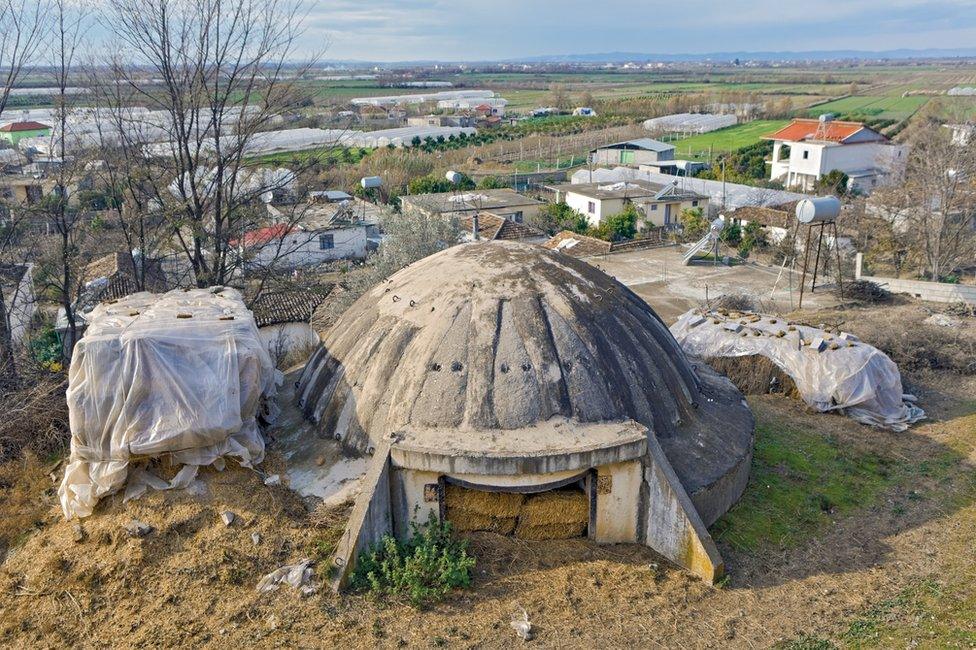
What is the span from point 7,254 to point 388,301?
40.0 feet

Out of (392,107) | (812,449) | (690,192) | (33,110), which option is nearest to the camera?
(812,449)

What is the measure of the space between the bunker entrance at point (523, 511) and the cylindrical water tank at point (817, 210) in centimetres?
2091

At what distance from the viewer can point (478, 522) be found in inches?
488

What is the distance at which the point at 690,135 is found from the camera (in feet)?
325

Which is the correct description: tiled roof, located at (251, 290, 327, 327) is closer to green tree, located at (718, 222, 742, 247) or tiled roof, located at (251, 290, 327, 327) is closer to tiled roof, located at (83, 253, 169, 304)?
tiled roof, located at (83, 253, 169, 304)

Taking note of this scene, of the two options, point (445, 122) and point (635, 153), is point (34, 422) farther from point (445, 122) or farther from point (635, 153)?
point (445, 122)

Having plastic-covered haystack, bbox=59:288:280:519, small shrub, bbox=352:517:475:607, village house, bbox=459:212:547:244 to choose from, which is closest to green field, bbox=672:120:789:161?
village house, bbox=459:212:547:244

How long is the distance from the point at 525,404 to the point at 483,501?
1883 mm

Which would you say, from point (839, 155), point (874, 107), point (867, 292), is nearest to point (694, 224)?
point (867, 292)

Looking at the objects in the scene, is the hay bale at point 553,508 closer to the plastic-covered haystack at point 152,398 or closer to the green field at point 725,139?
the plastic-covered haystack at point 152,398

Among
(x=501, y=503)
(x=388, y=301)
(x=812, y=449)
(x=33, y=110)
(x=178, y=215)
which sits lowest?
(x=812, y=449)

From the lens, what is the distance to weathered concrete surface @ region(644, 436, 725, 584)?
11.6 m

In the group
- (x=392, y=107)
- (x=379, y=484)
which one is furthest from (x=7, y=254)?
(x=392, y=107)

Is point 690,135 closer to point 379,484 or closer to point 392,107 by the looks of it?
point 392,107
